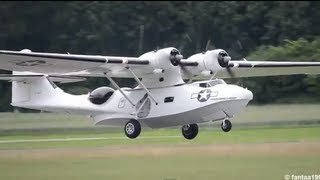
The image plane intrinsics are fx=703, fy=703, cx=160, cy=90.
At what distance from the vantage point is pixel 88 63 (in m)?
25.2

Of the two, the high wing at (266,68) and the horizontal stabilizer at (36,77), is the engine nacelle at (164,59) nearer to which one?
the high wing at (266,68)

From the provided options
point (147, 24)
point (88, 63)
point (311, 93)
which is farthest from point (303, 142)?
point (147, 24)

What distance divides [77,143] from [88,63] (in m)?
3.00

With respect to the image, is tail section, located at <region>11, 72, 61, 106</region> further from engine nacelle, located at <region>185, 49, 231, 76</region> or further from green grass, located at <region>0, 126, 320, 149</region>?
engine nacelle, located at <region>185, 49, 231, 76</region>

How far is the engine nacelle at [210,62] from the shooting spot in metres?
27.0

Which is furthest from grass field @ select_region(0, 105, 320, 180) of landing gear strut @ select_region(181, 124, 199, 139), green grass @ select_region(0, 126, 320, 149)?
landing gear strut @ select_region(181, 124, 199, 139)

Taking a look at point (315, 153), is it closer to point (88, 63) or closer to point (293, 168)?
point (293, 168)

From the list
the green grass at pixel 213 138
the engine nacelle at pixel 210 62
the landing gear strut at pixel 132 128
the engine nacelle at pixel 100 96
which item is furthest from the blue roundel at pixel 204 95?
the engine nacelle at pixel 100 96

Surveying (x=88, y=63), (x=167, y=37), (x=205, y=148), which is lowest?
(x=205, y=148)

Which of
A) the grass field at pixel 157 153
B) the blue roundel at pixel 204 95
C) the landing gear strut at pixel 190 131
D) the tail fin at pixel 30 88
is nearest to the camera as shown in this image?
the grass field at pixel 157 153

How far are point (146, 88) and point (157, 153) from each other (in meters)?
7.24

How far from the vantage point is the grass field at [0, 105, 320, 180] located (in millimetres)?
15312

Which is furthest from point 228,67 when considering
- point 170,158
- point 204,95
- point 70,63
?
point 170,158

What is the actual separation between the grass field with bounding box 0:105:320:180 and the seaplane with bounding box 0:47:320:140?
93 centimetres
